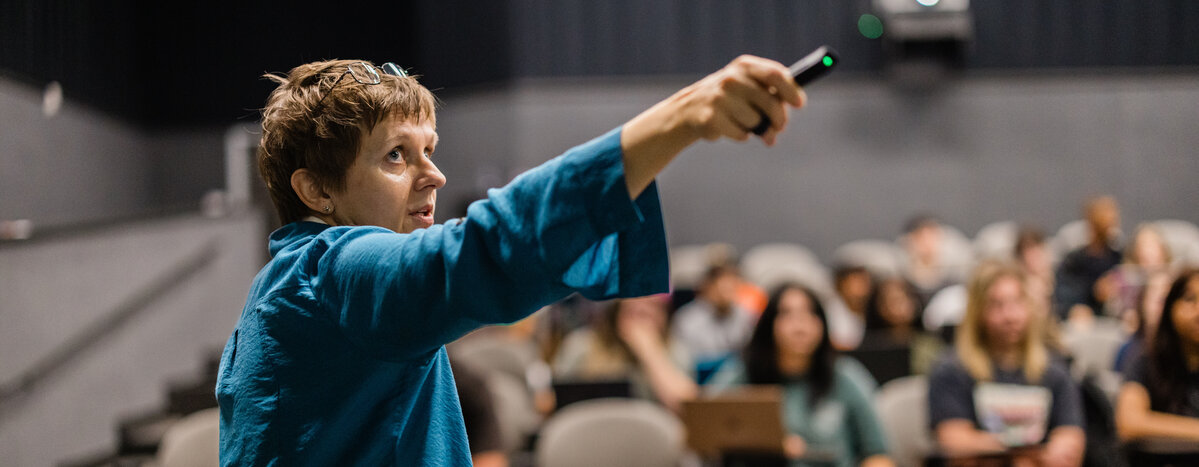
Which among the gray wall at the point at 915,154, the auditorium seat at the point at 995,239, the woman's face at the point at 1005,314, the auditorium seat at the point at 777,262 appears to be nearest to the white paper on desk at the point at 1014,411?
the woman's face at the point at 1005,314

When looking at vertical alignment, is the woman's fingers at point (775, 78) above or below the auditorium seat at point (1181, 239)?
above

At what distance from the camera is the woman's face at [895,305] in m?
5.52

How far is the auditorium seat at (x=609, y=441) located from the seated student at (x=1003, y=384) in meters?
1.00

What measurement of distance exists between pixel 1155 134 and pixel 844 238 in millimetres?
3002

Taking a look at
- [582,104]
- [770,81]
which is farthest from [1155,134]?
[770,81]

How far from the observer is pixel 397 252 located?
2.89 ft

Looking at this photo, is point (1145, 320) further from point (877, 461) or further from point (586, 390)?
point (586, 390)

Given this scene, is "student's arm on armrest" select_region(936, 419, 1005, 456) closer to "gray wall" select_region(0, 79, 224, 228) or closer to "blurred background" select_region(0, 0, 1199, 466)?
"gray wall" select_region(0, 79, 224, 228)

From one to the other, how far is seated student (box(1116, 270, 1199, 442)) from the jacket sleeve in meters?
3.15

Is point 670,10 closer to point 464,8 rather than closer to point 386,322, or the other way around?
point 464,8

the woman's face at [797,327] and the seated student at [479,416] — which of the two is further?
the woman's face at [797,327]

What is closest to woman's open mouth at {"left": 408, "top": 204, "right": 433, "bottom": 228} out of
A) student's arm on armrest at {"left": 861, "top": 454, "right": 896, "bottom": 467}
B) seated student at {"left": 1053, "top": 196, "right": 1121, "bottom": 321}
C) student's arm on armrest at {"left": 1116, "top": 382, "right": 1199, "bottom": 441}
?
student's arm on armrest at {"left": 861, "top": 454, "right": 896, "bottom": 467}

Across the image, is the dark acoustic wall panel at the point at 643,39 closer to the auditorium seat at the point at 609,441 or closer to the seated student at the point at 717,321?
the seated student at the point at 717,321

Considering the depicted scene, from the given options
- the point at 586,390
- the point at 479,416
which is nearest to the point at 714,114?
the point at 479,416
